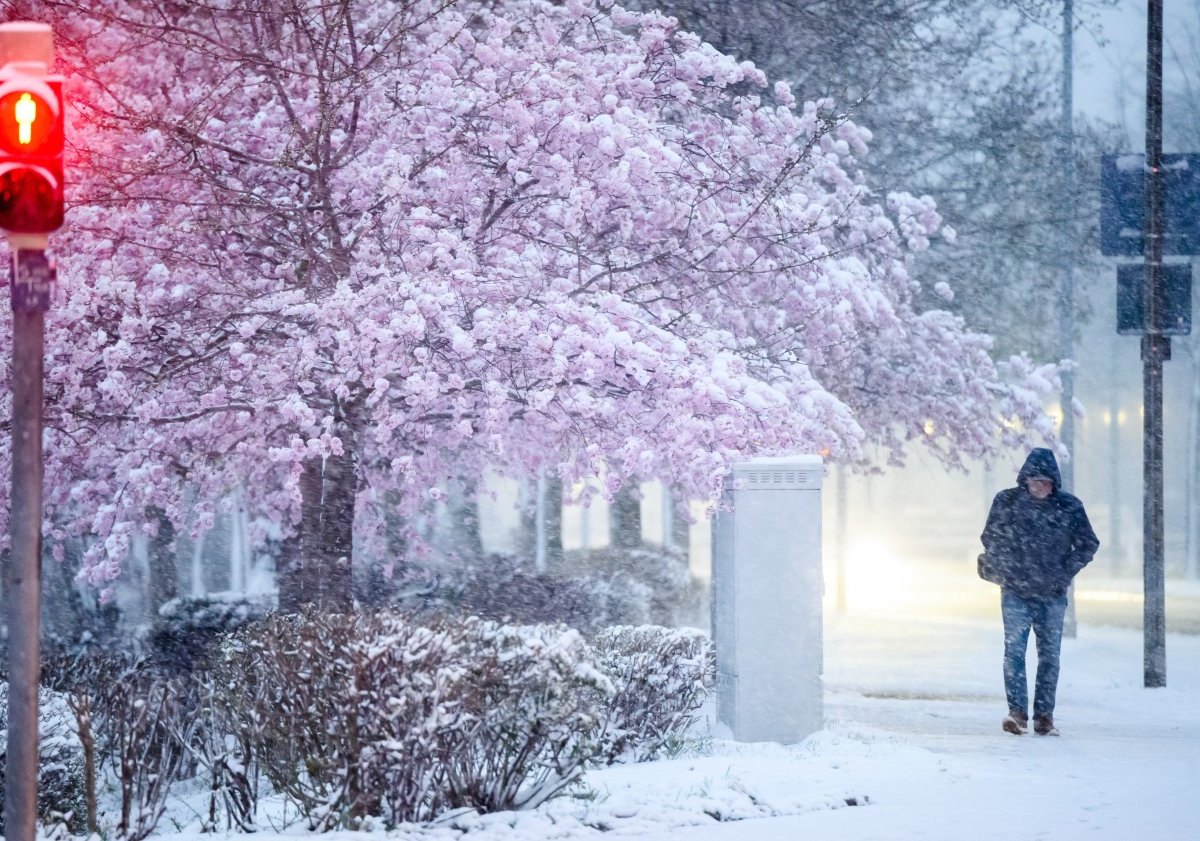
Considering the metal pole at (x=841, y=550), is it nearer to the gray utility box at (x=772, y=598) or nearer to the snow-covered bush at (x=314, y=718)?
the gray utility box at (x=772, y=598)

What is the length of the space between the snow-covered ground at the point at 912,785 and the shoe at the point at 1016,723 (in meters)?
0.11

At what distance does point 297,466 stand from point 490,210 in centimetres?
240

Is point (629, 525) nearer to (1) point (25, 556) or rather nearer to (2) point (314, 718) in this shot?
(2) point (314, 718)

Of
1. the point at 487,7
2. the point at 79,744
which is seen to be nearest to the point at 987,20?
the point at 487,7

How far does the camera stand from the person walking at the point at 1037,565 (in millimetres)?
10445

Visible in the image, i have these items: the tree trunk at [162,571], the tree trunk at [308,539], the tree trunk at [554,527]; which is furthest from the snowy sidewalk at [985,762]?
the tree trunk at [162,571]

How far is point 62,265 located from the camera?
10.5 m

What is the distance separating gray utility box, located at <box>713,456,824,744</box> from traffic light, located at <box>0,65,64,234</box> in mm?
4826

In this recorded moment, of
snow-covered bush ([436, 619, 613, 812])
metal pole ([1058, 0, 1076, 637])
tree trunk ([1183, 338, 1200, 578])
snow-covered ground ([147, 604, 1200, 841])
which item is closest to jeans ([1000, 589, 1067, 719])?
snow-covered ground ([147, 604, 1200, 841])

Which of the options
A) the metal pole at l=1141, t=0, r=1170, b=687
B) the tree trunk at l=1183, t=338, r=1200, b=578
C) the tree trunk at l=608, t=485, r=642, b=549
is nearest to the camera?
the metal pole at l=1141, t=0, r=1170, b=687

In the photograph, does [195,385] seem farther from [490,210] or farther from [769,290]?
[769,290]

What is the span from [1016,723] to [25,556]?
7.19 m

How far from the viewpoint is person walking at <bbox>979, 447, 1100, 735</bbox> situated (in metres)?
10.4

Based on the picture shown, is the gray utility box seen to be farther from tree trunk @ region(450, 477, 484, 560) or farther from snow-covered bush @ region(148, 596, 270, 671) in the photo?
tree trunk @ region(450, 477, 484, 560)
